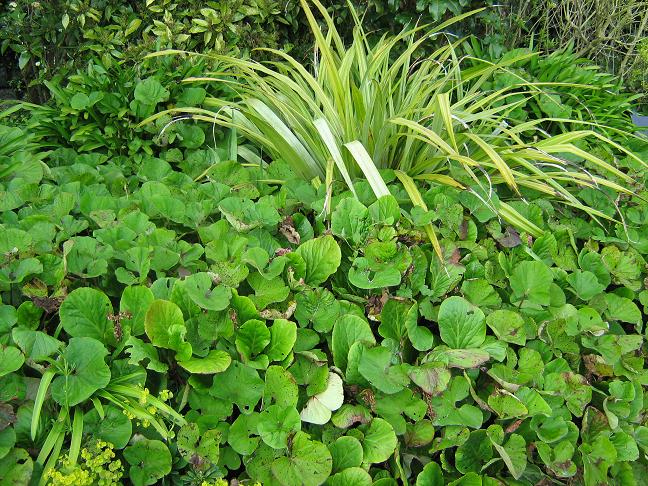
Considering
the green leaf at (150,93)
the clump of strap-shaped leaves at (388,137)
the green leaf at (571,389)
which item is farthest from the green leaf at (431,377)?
the green leaf at (150,93)

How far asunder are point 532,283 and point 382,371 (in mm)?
631

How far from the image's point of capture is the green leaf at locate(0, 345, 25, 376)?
143 centimetres

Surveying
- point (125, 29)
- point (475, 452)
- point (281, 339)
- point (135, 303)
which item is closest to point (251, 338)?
point (281, 339)

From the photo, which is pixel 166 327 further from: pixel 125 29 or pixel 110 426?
pixel 125 29

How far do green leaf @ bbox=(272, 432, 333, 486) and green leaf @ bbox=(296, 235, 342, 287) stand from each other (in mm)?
530

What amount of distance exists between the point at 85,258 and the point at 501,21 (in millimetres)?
3126

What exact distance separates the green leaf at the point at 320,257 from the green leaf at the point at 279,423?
458 mm

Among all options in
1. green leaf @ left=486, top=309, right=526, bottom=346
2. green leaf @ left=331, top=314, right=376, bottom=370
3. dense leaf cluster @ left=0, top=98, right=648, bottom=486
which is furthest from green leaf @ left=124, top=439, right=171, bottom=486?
green leaf @ left=486, top=309, right=526, bottom=346

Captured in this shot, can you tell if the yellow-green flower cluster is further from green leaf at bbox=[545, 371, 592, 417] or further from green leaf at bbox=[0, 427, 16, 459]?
green leaf at bbox=[545, 371, 592, 417]

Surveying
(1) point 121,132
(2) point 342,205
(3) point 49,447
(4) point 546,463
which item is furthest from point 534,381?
(1) point 121,132

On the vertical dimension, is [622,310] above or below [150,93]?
below

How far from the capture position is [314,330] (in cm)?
183

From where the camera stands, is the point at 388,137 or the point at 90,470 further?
the point at 388,137

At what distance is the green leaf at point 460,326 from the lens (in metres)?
1.79
